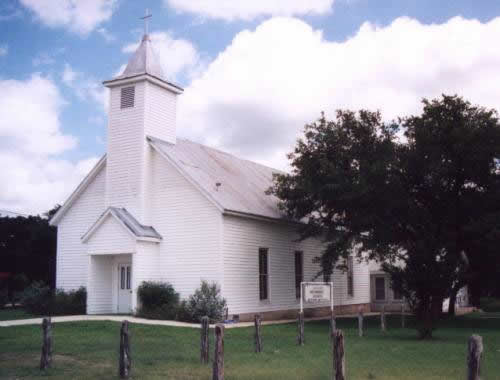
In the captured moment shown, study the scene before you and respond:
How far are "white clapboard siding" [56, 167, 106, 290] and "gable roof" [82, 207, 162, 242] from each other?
8.53ft

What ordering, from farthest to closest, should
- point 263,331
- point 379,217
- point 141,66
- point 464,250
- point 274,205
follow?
point 274,205 < point 141,66 < point 464,250 < point 379,217 < point 263,331

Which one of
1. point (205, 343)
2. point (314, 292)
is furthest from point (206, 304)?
point (205, 343)

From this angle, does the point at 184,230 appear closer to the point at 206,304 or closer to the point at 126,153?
the point at 206,304

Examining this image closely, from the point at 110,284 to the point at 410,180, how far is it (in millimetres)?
13611

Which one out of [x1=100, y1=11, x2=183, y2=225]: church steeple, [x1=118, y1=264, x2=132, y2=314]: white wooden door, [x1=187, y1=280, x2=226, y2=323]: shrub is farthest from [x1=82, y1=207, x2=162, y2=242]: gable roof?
[x1=187, y1=280, x2=226, y2=323]: shrub

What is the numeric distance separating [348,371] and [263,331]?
30.8ft

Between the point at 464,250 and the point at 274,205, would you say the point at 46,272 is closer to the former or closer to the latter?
the point at 274,205

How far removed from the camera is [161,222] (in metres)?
26.4

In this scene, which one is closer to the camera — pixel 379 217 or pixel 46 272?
pixel 379 217

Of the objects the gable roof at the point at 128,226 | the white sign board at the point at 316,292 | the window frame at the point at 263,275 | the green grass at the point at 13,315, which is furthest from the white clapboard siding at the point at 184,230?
the green grass at the point at 13,315

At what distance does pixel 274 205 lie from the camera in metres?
30.4

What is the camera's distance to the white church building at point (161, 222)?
83.0ft

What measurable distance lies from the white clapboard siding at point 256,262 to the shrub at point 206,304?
780mm

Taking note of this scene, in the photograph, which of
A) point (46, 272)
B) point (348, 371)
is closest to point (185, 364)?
point (348, 371)
